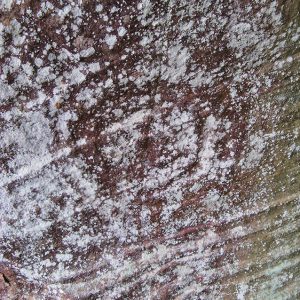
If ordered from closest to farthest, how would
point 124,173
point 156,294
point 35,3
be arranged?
point 35,3 → point 124,173 → point 156,294

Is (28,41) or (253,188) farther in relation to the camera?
(253,188)

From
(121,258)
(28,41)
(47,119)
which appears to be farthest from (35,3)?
(121,258)

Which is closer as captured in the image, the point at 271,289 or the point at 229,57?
the point at 229,57

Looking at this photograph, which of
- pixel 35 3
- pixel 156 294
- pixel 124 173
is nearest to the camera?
pixel 35 3

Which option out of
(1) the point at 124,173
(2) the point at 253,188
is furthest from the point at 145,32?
(2) the point at 253,188

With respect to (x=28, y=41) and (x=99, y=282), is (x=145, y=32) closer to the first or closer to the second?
(x=28, y=41)

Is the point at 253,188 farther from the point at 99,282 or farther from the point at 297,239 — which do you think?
the point at 99,282

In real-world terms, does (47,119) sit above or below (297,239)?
above
